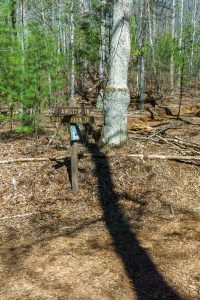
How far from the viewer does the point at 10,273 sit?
463cm

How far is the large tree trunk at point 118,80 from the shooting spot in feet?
24.4

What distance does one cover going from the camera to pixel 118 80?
7609 millimetres

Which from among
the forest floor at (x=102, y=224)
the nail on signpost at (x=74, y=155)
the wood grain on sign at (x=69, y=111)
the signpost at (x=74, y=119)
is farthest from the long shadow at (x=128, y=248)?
the wood grain on sign at (x=69, y=111)

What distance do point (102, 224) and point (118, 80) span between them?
326 centimetres

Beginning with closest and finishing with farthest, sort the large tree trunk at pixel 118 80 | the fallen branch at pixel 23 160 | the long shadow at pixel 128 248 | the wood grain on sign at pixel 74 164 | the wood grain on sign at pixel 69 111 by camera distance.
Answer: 1. the long shadow at pixel 128 248
2. the wood grain on sign at pixel 69 111
3. the wood grain on sign at pixel 74 164
4. the large tree trunk at pixel 118 80
5. the fallen branch at pixel 23 160

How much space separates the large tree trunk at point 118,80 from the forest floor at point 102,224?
1.38 ft

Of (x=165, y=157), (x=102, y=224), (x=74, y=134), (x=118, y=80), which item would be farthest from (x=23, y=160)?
(x=165, y=157)

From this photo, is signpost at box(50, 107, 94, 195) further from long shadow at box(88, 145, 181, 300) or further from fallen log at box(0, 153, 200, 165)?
fallen log at box(0, 153, 200, 165)

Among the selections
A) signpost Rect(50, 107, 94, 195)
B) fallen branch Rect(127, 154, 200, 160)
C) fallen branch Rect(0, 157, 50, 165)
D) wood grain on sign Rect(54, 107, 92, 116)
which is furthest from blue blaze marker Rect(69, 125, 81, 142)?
fallen branch Rect(127, 154, 200, 160)

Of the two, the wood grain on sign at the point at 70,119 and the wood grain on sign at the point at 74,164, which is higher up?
the wood grain on sign at the point at 70,119

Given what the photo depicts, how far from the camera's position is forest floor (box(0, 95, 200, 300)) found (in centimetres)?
432

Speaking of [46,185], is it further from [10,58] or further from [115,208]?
[10,58]

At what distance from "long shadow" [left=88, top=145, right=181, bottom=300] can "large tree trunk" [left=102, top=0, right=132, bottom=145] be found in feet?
1.92

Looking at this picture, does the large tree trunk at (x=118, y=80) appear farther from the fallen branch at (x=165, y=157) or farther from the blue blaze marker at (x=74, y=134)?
the blue blaze marker at (x=74, y=134)
